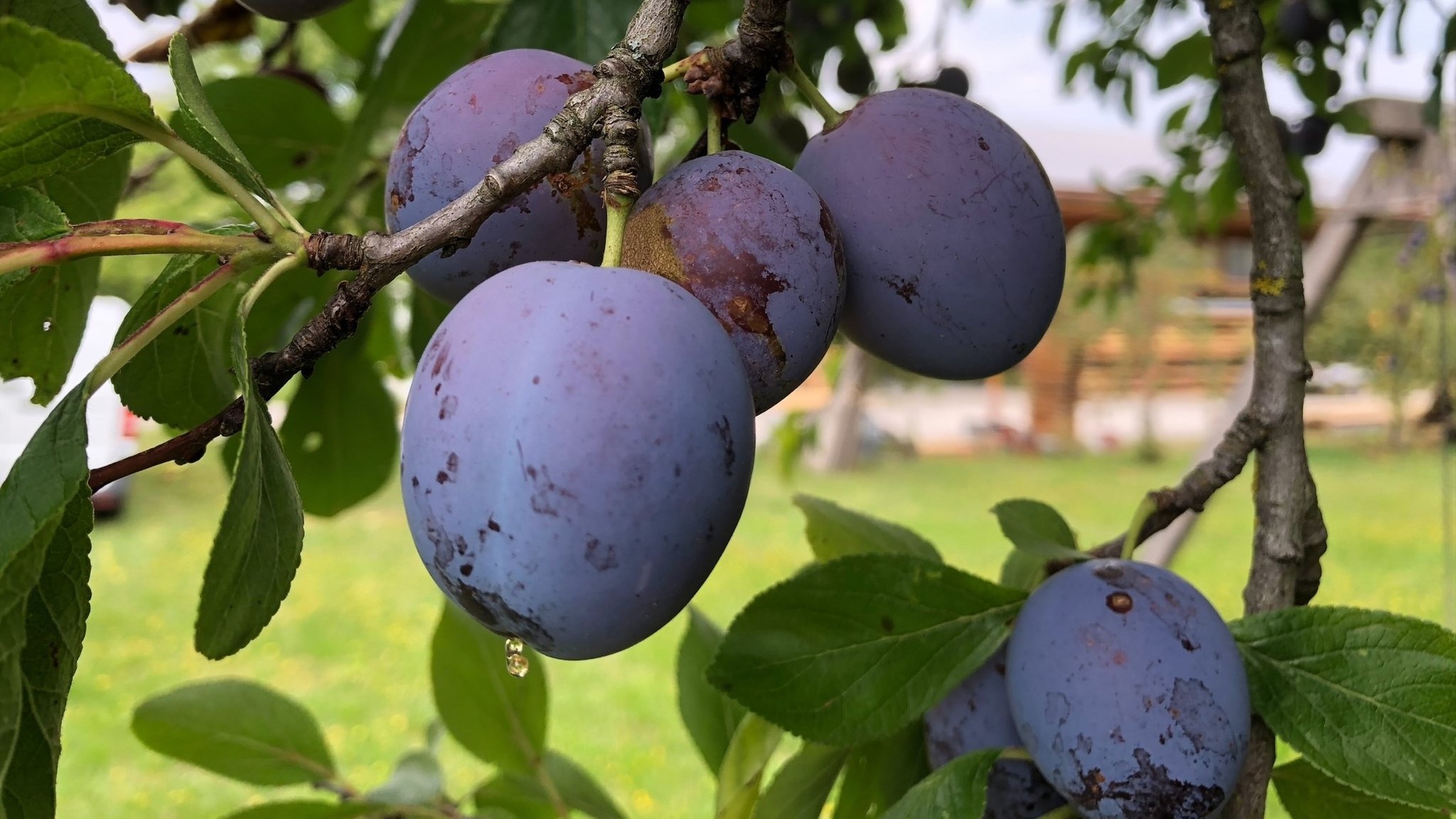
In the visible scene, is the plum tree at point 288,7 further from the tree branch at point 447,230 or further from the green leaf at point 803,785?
the green leaf at point 803,785

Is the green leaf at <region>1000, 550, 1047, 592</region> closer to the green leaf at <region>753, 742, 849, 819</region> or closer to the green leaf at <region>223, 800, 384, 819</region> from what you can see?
the green leaf at <region>753, 742, 849, 819</region>

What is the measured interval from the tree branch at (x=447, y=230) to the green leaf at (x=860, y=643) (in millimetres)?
322

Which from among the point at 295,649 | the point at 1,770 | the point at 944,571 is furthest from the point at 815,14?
the point at 295,649

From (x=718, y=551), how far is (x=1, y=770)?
29 cm

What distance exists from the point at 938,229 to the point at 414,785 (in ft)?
2.39

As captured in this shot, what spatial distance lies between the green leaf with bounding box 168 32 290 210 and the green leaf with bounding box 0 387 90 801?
0.38 ft

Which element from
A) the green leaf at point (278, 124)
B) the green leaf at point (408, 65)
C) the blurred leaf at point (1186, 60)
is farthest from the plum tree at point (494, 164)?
the blurred leaf at point (1186, 60)

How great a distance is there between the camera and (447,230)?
401 mm

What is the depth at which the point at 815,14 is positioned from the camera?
1.71m

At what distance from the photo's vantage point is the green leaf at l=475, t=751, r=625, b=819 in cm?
96

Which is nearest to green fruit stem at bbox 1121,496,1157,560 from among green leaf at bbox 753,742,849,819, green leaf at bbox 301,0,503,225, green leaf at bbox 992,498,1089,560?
green leaf at bbox 992,498,1089,560

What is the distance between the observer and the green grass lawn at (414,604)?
3.20 meters

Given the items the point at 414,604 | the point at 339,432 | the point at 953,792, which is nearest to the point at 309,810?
the point at 339,432

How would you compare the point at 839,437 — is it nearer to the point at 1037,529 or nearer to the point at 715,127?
the point at 1037,529
